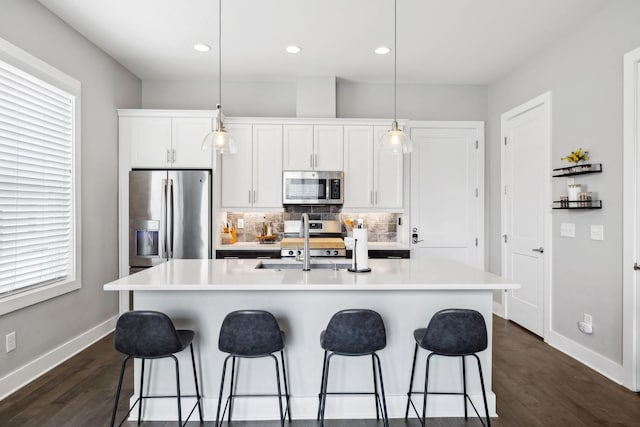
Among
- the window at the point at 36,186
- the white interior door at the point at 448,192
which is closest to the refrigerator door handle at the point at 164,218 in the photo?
the window at the point at 36,186

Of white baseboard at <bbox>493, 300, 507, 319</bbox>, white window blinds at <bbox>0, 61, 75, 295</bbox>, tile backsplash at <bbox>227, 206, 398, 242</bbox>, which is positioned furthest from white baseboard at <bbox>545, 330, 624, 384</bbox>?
white window blinds at <bbox>0, 61, 75, 295</bbox>

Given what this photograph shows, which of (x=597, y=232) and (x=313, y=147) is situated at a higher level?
(x=313, y=147)

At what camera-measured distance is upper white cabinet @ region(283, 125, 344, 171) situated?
462 centimetres

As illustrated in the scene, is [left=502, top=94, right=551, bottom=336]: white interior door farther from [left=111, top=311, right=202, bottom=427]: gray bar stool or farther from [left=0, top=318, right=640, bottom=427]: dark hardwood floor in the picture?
[left=111, top=311, right=202, bottom=427]: gray bar stool

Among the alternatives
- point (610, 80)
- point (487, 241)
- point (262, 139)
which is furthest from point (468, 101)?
point (262, 139)

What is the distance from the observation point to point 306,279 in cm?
240

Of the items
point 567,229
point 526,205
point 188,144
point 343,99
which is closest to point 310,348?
point 567,229

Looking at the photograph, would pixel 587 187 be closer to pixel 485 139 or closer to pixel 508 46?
pixel 508 46

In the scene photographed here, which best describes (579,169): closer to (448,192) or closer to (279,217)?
(448,192)

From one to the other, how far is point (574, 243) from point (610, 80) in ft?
4.44

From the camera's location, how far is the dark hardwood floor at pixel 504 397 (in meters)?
2.38

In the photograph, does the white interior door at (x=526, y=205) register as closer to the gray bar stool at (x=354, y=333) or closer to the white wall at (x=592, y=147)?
the white wall at (x=592, y=147)

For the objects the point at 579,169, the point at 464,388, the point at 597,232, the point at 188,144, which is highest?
the point at 188,144

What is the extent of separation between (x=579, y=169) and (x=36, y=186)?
4.39 meters
